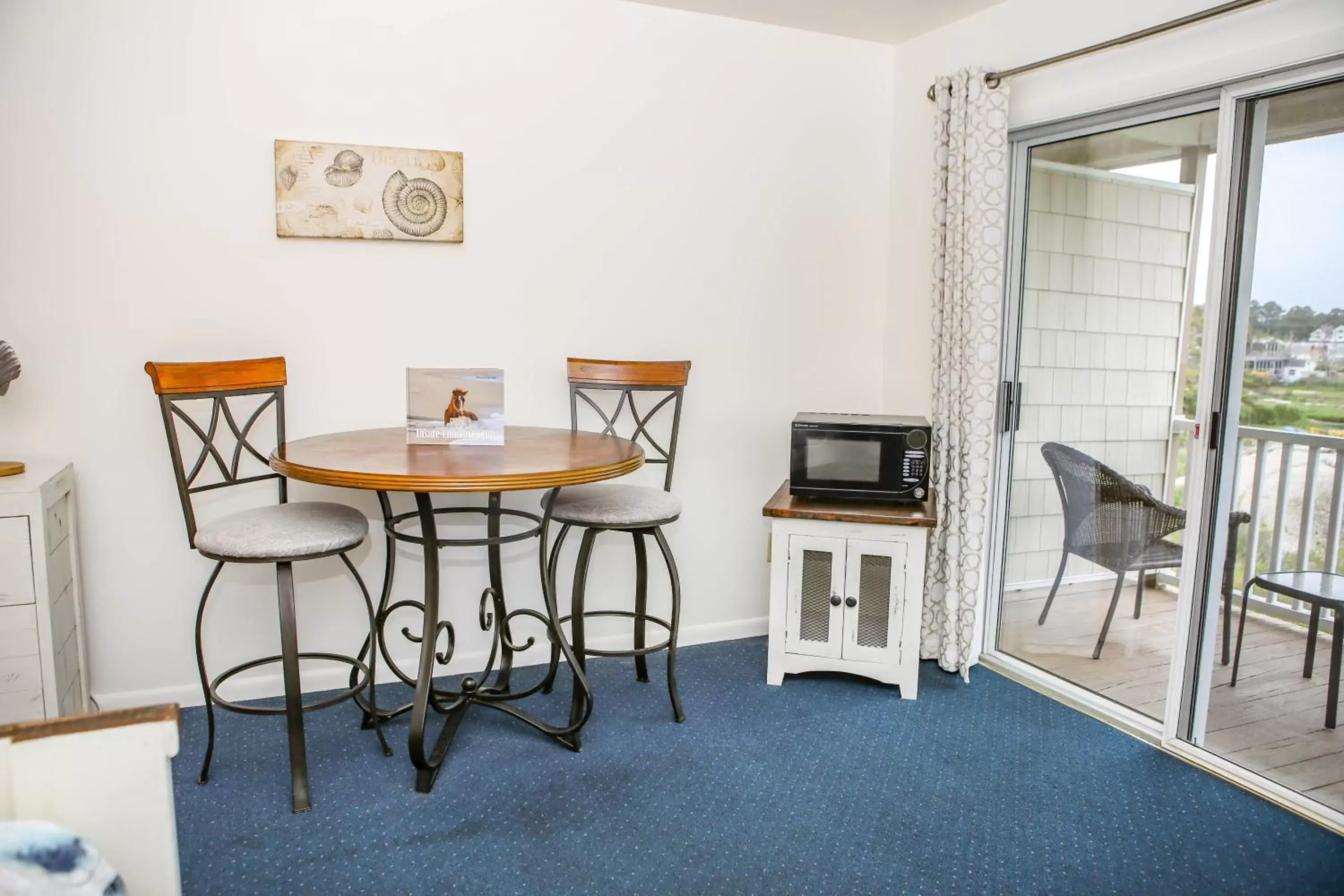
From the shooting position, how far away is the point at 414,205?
108 inches

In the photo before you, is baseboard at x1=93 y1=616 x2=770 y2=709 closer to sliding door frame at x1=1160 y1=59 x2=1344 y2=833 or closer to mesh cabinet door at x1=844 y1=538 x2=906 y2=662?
mesh cabinet door at x1=844 y1=538 x2=906 y2=662

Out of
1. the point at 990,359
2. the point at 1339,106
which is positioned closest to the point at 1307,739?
the point at 990,359

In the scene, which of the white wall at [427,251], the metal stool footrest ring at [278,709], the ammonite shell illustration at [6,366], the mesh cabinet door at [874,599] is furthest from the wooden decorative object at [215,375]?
the mesh cabinet door at [874,599]

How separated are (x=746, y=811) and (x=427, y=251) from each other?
2.04 m

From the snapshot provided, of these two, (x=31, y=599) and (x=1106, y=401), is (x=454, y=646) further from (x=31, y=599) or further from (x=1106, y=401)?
(x=1106, y=401)

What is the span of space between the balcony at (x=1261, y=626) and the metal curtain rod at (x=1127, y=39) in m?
1.13

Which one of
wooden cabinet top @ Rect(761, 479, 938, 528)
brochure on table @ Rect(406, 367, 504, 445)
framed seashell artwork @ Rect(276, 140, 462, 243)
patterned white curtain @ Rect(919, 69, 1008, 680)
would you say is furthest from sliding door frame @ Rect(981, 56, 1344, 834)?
framed seashell artwork @ Rect(276, 140, 462, 243)

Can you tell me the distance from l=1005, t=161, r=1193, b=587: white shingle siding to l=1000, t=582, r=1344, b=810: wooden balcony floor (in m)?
0.21

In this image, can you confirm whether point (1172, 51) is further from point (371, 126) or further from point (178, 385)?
point (178, 385)

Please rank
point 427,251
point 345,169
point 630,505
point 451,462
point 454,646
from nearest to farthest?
point 451,462, point 630,505, point 345,169, point 427,251, point 454,646

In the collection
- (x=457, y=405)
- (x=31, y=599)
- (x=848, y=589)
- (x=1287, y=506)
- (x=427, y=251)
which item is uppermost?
(x=427, y=251)

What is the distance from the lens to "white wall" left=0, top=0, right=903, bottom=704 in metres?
2.45

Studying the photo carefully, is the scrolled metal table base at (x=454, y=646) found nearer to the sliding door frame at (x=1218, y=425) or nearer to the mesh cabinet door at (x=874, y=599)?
the mesh cabinet door at (x=874, y=599)

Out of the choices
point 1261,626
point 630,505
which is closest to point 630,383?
point 630,505
